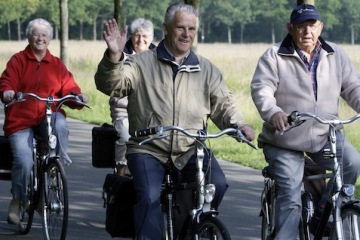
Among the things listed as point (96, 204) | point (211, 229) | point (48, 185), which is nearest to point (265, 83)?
point (211, 229)

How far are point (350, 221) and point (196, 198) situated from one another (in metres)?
0.87

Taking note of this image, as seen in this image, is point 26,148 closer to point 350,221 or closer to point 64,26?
point 350,221

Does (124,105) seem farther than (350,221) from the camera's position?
Yes

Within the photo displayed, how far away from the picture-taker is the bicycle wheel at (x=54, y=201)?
8664 millimetres

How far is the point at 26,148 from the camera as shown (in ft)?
30.9

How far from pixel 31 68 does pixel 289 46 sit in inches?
120

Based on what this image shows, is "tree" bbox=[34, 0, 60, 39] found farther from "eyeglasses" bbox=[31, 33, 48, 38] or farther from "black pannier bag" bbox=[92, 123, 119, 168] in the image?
"black pannier bag" bbox=[92, 123, 119, 168]

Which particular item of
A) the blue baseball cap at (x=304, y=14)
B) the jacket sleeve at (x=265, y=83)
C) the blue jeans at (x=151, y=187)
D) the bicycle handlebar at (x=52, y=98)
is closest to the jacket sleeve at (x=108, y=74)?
the blue jeans at (x=151, y=187)

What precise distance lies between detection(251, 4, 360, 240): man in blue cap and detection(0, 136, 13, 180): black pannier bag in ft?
10.2

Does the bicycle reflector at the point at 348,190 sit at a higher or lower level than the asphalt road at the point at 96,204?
higher

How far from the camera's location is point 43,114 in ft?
31.3

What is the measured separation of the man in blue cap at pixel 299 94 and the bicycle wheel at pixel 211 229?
83cm

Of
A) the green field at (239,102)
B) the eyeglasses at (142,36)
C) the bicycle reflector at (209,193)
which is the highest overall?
the eyeglasses at (142,36)

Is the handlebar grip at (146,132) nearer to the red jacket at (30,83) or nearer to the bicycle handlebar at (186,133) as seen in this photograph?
the bicycle handlebar at (186,133)
